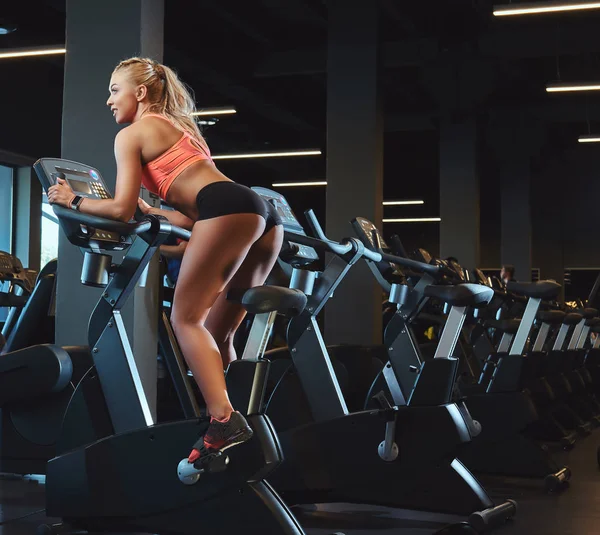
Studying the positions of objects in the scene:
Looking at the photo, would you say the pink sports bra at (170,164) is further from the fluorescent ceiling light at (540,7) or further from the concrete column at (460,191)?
the concrete column at (460,191)

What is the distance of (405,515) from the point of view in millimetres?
3531

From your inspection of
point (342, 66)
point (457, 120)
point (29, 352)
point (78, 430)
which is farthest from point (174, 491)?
point (457, 120)

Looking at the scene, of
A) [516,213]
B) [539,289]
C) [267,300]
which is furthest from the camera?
[516,213]

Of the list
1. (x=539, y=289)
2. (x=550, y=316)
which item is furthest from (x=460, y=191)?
(x=539, y=289)

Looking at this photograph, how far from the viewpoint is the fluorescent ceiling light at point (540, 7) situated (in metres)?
7.16

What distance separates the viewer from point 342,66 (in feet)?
24.7

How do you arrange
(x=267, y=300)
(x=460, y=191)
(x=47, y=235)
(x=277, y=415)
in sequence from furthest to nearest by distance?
(x=47, y=235), (x=460, y=191), (x=277, y=415), (x=267, y=300)

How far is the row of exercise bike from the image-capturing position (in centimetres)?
253

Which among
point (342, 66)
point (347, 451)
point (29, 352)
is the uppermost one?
point (342, 66)

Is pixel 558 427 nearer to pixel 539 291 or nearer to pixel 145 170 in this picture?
pixel 539 291

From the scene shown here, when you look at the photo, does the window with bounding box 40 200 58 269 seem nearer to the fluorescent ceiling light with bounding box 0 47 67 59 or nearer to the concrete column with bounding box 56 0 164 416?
the fluorescent ceiling light with bounding box 0 47 67 59

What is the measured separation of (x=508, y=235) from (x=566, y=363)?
7448 mm

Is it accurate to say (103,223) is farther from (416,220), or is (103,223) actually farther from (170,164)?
(416,220)

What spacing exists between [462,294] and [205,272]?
1.19 m
